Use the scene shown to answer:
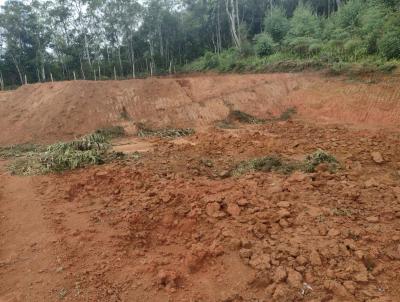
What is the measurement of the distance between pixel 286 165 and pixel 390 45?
8248mm

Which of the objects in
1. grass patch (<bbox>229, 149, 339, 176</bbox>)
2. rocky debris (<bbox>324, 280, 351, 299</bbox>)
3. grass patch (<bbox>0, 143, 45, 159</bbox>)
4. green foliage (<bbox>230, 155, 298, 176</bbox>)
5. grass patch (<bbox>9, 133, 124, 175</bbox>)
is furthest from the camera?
grass patch (<bbox>0, 143, 45, 159</bbox>)

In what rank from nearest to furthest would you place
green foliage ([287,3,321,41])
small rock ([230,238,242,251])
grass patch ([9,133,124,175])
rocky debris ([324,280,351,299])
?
rocky debris ([324,280,351,299]) → small rock ([230,238,242,251]) → grass patch ([9,133,124,175]) → green foliage ([287,3,321,41])

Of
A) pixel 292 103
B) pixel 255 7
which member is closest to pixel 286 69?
pixel 292 103

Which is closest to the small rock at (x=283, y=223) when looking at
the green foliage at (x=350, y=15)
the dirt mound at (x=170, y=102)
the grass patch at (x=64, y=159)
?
the grass patch at (x=64, y=159)

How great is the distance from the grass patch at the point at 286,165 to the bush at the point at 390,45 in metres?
7.51

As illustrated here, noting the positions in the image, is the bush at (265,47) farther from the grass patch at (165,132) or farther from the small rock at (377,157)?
the small rock at (377,157)

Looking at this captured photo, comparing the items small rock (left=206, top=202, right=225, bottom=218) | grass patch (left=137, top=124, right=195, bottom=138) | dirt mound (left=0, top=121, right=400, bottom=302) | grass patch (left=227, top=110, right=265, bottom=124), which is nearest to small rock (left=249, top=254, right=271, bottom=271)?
dirt mound (left=0, top=121, right=400, bottom=302)

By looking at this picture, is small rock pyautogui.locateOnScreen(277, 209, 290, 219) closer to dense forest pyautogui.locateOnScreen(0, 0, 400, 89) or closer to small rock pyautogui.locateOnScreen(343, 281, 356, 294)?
small rock pyautogui.locateOnScreen(343, 281, 356, 294)

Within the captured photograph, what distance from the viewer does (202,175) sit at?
7.34 metres

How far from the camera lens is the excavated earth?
4090 mm

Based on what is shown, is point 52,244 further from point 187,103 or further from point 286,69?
point 286,69

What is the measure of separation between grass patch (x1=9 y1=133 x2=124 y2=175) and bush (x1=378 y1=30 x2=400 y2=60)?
1028cm

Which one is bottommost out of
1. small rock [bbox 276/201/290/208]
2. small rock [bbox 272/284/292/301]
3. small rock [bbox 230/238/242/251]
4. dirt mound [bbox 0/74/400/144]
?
small rock [bbox 272/284/292/301]

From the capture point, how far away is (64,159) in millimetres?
8508
